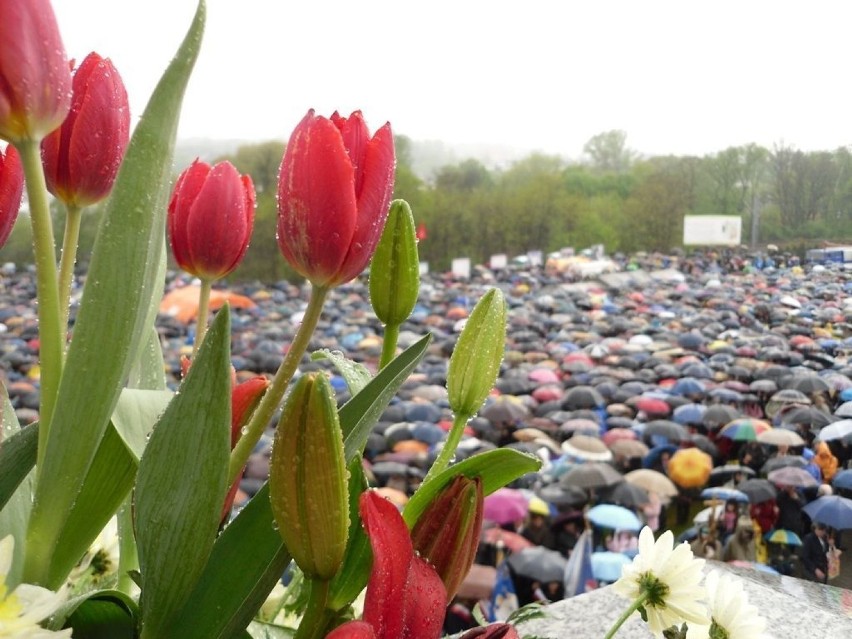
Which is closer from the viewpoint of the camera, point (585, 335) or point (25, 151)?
point (25, 151)

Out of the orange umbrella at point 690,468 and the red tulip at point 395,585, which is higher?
the red tulip at point 395,585

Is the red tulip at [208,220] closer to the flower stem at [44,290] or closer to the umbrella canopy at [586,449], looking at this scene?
the flower stem at [44,290]

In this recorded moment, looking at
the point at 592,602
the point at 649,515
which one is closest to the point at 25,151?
the point at 592,602

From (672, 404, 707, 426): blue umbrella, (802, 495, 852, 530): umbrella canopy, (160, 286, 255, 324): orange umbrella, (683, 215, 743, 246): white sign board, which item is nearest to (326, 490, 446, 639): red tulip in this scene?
(802, 495, 852, 530): umbrella canopy

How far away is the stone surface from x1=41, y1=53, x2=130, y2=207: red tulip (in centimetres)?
30

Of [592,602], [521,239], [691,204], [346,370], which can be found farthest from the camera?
[521,239]

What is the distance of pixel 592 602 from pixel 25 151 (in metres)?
0.44

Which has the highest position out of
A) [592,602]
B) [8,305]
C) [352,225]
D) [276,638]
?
[352,225]

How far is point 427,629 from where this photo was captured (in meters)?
0.20

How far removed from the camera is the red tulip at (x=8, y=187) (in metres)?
0.26

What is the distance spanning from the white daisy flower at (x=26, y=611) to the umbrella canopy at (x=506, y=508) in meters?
2.82

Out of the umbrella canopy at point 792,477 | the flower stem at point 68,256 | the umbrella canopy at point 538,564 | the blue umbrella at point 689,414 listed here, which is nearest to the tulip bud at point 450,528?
the flower stem at point 68,256

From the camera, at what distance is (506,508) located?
3.03 meters

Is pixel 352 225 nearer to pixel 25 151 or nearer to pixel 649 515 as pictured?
pixel 25 151
